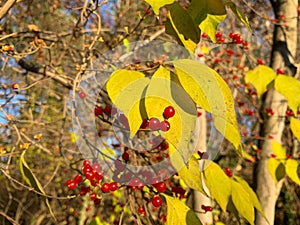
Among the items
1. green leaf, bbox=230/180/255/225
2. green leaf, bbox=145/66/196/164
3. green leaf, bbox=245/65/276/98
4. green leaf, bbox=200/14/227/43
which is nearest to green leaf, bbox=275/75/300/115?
green leaf, bbox=245/65/276/98

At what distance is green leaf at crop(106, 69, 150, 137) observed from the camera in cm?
68

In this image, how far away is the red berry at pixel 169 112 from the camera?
2.29 feet

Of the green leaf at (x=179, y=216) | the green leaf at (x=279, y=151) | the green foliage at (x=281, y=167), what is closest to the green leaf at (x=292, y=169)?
the green foliage at (x=281, y=167)

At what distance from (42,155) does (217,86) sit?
3229 millimetres

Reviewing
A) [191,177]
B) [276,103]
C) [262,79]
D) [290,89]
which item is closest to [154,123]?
[191,177]

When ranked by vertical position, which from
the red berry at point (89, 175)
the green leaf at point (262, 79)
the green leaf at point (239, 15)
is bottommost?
the red berry at point (89, 175)

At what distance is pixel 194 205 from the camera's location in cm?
184

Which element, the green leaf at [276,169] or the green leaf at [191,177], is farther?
the green leaf at [276,169]

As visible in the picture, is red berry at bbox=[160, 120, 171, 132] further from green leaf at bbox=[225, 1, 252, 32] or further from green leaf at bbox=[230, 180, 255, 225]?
green leaf at bbox=[230, 180, 255, 225]

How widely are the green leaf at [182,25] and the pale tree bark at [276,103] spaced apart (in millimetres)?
1150

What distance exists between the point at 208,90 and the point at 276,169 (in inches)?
37.5

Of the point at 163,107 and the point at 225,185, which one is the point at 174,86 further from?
the point at 225,185

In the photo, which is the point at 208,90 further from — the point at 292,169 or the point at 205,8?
the point at 292,169

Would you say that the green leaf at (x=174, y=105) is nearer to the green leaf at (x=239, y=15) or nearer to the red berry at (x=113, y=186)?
the green leaf at (x=239, y=15)
